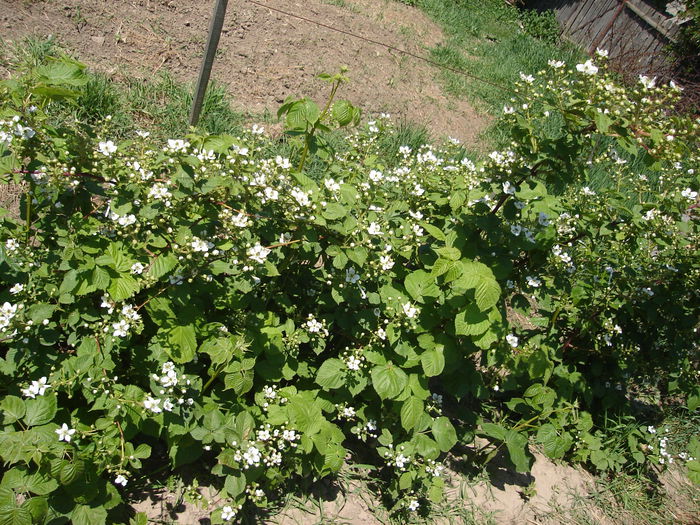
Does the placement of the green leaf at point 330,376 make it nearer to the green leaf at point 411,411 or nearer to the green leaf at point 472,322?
the green leaf at point 411,411

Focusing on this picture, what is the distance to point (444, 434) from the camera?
249 centimetres

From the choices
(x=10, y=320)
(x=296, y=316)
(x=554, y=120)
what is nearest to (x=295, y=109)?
(x=296, y=316)

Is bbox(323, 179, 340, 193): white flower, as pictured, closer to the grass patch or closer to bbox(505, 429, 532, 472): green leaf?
bbox(505, 429, 532, 472): green leaf

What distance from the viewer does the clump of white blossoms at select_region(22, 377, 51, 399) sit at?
1.79m

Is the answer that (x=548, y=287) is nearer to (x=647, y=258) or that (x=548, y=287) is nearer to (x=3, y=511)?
(x=647, y=258)

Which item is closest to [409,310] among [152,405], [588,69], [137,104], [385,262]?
[385,262]

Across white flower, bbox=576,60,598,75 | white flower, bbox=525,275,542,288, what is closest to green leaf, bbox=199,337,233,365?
white flower, bbox=525,275,542,288

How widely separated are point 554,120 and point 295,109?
14.2 feet

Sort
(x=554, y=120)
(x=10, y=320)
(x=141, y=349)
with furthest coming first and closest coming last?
(x=554, y=120)
(x=141, y=349)
(x=10, y=320)

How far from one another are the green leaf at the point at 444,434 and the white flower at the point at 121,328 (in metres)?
1.40

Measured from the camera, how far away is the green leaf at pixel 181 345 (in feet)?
6.46

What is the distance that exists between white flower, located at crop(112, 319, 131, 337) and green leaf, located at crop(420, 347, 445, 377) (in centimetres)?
112

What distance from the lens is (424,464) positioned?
2.45 m

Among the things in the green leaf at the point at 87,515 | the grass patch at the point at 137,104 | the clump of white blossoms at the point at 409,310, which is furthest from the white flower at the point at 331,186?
the grass patch at the point at 137,104
